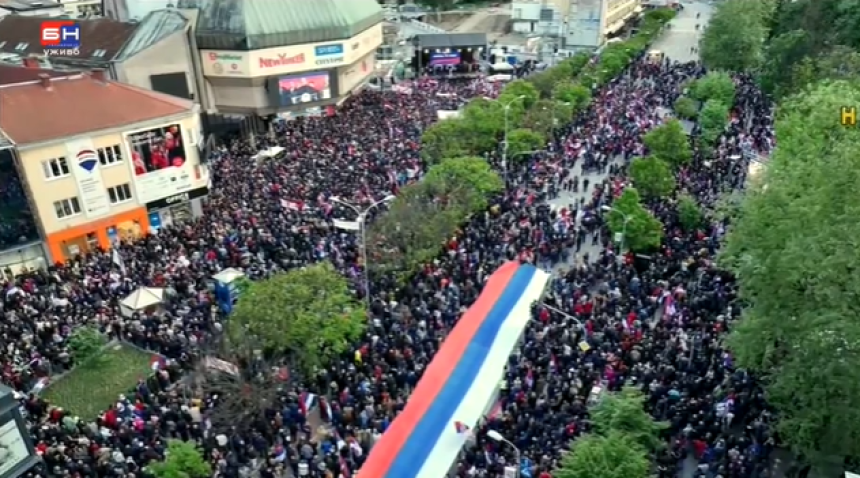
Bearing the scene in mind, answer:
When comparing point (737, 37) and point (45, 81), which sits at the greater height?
point (45, 81)

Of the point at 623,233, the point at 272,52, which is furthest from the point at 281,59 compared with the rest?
the point at 623,233

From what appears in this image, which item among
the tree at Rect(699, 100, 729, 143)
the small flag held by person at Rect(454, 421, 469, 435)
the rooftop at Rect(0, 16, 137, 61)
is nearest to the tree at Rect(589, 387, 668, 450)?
the small flag held by person at Rect(454, 421, 469, 435)

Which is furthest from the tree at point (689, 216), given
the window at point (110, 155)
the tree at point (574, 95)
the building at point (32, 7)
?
the building at point (32, 7)

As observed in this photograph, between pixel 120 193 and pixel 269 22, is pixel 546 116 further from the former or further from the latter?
pixel 120 193

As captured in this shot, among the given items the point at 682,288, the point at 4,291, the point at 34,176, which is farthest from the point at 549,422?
the point at 34,176

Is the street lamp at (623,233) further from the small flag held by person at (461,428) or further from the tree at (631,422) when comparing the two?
the small flag held by person at (461,428)
